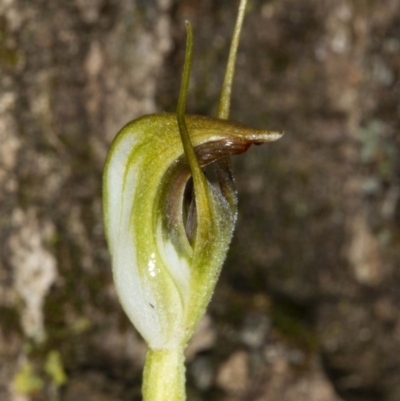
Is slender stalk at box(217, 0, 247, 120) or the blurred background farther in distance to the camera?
the blurred background

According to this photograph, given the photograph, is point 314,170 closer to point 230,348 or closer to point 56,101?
point 230,348

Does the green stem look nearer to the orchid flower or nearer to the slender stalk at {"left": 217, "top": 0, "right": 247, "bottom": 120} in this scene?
the orchid flower

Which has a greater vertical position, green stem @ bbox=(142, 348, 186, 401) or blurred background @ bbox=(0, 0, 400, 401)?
blurred background @ bbox=(0, 0, 400, 401)

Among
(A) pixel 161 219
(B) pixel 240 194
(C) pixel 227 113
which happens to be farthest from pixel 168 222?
(B) pixel 240 194

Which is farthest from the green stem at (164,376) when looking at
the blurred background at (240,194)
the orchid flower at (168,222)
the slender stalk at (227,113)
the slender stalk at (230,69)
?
the blurred background at (240,194)

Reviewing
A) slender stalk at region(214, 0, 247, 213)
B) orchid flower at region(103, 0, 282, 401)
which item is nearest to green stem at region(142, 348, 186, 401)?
orchid flower at region(103, 0, 282, 401)

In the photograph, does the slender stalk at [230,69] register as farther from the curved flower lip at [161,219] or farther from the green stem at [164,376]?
the green stem at [164,376]

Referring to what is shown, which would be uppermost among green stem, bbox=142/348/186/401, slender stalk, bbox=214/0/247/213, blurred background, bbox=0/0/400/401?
blurred background, bbox=0/0/400/401
